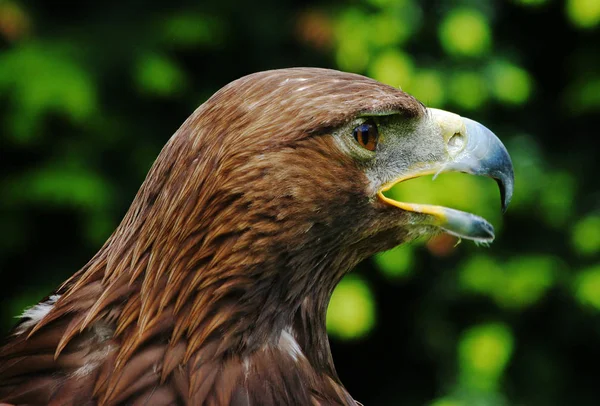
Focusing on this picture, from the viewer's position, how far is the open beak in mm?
1959

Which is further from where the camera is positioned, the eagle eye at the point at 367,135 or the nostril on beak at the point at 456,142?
the nostril on beak at the point at 456,142

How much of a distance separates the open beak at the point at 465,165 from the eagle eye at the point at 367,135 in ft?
0.32

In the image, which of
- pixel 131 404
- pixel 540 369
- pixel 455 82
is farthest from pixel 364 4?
pixel 131 404

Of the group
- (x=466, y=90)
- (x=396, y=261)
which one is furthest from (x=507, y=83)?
(x=396, y=261)

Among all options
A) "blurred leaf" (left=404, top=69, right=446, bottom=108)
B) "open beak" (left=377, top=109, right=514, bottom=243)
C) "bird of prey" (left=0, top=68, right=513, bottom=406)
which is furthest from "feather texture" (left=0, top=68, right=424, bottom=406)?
"blurred leaf" (left=404, top=69, right=446, bottom=108)

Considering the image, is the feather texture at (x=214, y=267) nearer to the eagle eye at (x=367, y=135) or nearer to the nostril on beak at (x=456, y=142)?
the eagle eye at (x=367, y=135)

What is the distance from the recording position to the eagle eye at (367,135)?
6.10ft

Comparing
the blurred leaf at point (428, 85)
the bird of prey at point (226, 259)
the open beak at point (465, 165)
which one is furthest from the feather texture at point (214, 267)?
the blurred leaf at point (428, 85)

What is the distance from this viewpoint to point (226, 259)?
1.74m

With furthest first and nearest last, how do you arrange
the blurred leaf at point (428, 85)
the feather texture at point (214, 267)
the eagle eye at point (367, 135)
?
the blurred leaf at point (428, 85)
the eagle eye at point (367, 135)
the feather texture at point (214, 267)

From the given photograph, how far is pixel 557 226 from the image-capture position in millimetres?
4008

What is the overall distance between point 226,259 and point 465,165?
1.94ft

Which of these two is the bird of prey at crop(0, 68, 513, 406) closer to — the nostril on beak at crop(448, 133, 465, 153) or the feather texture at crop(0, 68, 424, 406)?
the feather texture at crop(0, 68, 424, 406)

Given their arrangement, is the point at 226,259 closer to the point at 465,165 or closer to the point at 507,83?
the point at 465,165
